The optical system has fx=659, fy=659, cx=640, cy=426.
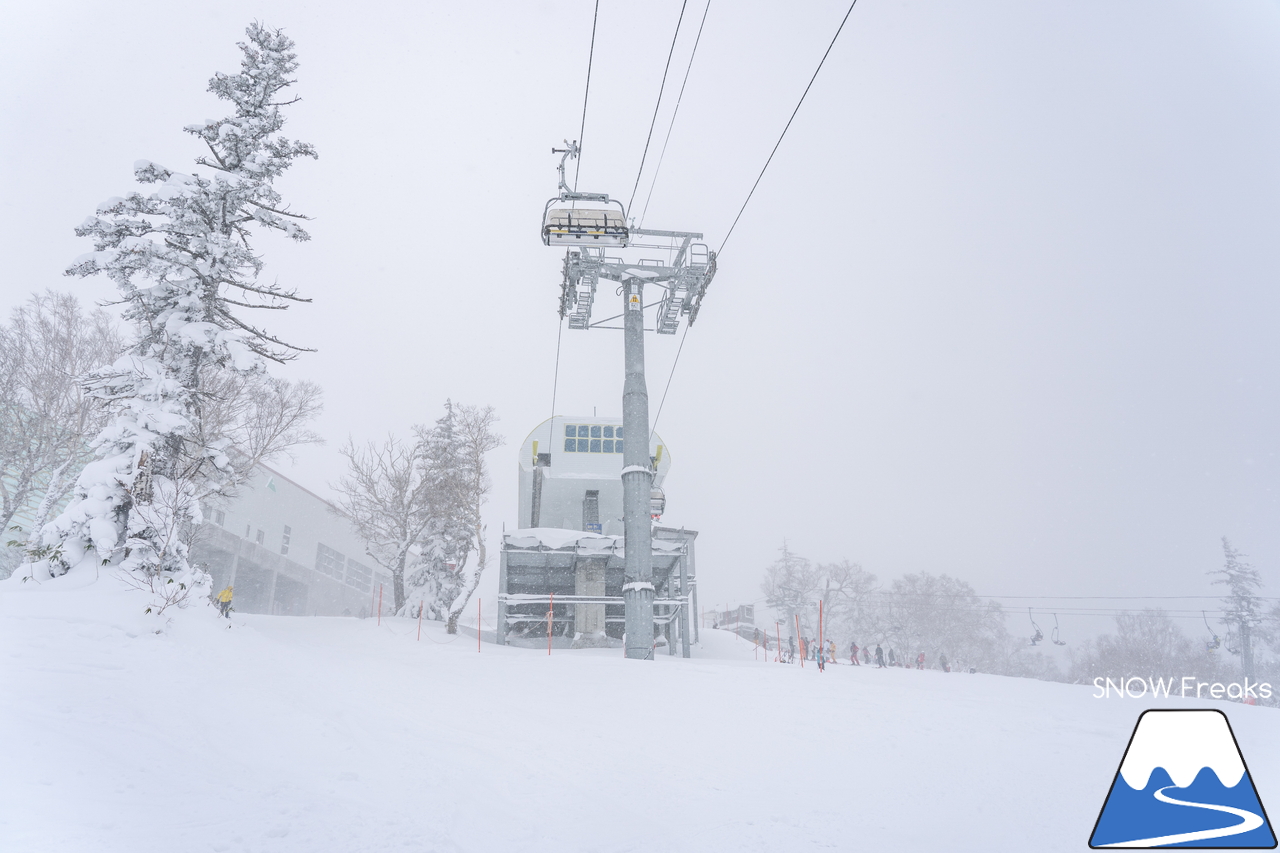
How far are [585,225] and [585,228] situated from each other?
0.25ft

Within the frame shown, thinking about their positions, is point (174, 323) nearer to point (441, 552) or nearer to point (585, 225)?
point (585, 225)

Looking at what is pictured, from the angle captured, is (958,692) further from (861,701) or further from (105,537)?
(105,537)

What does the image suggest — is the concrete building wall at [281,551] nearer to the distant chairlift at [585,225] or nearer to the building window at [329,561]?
the building window at [329,561]

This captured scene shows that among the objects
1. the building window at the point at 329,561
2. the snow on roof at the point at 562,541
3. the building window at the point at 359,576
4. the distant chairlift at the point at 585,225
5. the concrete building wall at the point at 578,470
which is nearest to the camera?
the distant chairlift at the point at 585,225

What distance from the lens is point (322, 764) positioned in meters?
6.13

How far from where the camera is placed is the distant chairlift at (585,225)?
15.4 metres

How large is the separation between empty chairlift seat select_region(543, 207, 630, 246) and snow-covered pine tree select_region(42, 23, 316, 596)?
525cm

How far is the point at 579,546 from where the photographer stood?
19703 millimetres

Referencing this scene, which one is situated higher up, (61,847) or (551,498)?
(551,498)

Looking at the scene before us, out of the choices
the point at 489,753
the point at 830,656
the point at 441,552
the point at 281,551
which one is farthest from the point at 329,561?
the point at 489,753

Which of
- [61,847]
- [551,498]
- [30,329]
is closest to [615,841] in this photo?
[61,847]

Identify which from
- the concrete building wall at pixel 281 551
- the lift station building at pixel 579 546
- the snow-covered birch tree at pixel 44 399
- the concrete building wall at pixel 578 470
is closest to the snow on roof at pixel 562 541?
the lift station building at pixel 579 546

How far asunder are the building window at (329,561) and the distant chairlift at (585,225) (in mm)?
38142

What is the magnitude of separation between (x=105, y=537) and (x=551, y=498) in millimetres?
16107
